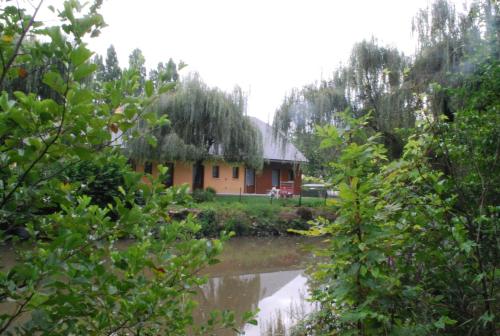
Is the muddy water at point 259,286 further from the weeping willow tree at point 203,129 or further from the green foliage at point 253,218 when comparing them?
the weeping willow tree at point 203,129

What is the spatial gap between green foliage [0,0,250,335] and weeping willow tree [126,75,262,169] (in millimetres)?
15069

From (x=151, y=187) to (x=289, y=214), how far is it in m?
14.5

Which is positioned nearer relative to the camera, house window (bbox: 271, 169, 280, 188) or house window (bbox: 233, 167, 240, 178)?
house window (bbox: 233, 167, 240, 178)

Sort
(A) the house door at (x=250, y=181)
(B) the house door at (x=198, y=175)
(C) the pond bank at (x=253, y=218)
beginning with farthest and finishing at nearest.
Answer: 1. (A) the house door at (x=250, y=181)
2. (B) the house door at (x=198, y=175)
3. (C) the pond bank at (x=253, y=218)

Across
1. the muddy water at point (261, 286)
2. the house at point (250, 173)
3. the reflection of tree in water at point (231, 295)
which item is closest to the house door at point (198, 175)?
the house at point (250, 173)

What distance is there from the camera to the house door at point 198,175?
2039cm

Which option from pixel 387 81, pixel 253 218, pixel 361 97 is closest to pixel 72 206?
pixel 387 81

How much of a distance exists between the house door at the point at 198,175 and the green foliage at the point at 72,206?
18.2m

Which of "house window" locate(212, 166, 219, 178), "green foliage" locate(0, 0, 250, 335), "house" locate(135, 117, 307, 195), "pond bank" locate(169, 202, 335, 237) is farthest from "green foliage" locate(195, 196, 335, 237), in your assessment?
"green foliage" locate(0, 0, 250, 335)

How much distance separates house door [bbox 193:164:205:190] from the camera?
20.4 m

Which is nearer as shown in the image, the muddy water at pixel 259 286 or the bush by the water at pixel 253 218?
the muddy water at pixel 259 286

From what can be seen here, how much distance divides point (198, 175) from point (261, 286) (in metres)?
14.6

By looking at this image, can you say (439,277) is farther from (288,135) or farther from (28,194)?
(288,135)

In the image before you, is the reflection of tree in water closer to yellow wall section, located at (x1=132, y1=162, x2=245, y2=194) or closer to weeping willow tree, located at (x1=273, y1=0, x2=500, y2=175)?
weeping willow tree, located at (x1=273, y1=0, x2=500, y2=175)
